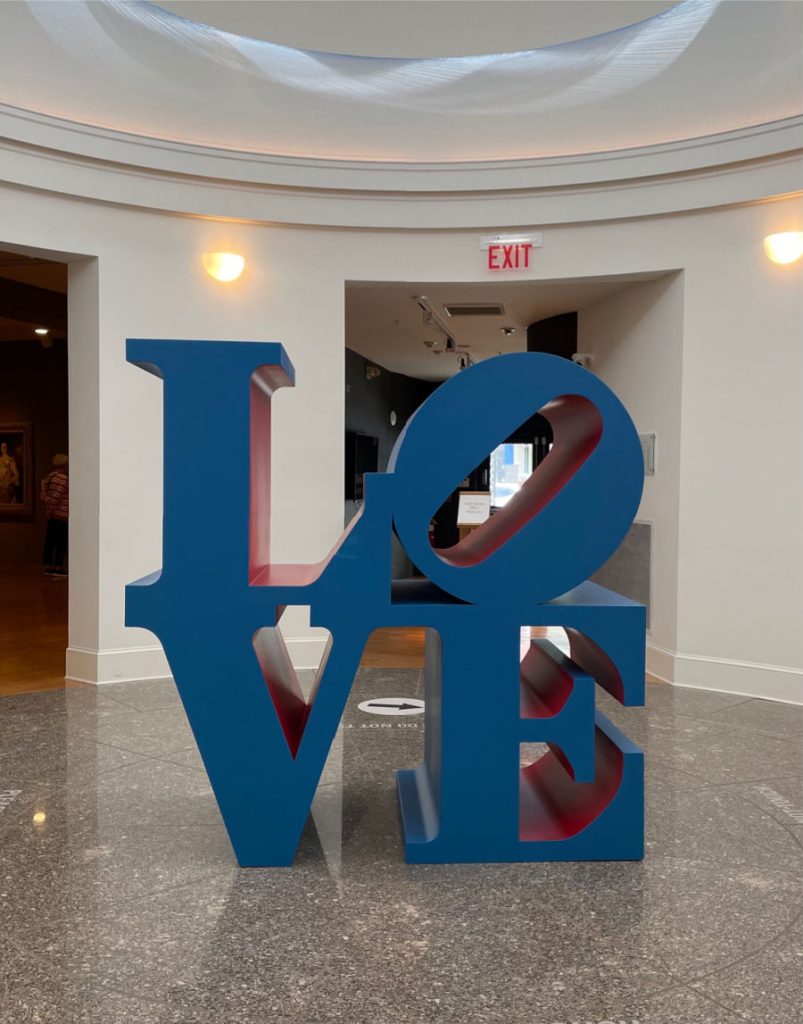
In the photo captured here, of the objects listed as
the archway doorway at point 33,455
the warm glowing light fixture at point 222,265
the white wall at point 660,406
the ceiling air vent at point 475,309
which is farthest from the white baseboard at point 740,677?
the archway doorway at point 33,455

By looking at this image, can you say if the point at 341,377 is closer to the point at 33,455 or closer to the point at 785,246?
the point at 785,246

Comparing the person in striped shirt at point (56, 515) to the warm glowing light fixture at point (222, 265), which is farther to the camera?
the person in striped shirt at point (56, 515)

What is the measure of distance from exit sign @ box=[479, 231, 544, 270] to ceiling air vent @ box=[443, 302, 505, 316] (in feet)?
6.58

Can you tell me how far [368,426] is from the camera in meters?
11.0

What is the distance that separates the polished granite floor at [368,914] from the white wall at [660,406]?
172 cm

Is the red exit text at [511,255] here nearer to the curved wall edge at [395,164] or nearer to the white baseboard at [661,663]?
the curved wall edge at [395,164]

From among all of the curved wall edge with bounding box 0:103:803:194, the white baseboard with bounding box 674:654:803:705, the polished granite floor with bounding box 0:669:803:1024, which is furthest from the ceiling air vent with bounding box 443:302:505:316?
the polished granite floor with bounding box 0:669:803:1024

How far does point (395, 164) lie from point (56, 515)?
658 centimetres

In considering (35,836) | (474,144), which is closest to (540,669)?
(35,836)

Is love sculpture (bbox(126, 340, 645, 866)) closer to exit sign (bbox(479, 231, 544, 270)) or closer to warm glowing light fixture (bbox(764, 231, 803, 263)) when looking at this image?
warm glowing light fixture (bbox(764, 231, 803, 263))

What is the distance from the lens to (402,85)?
4.70m

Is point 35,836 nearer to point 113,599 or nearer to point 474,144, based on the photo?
point 113,599

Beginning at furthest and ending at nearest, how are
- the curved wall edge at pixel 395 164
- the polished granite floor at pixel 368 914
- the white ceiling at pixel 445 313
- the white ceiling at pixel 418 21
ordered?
the white ceiling at pixel 445 313 → the curved wall edge at pixel 395 164 → the white ceiling at pixel 418 21 → the polished granite floor at pixel 368 914

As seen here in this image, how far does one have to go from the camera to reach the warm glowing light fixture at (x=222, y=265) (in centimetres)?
505
